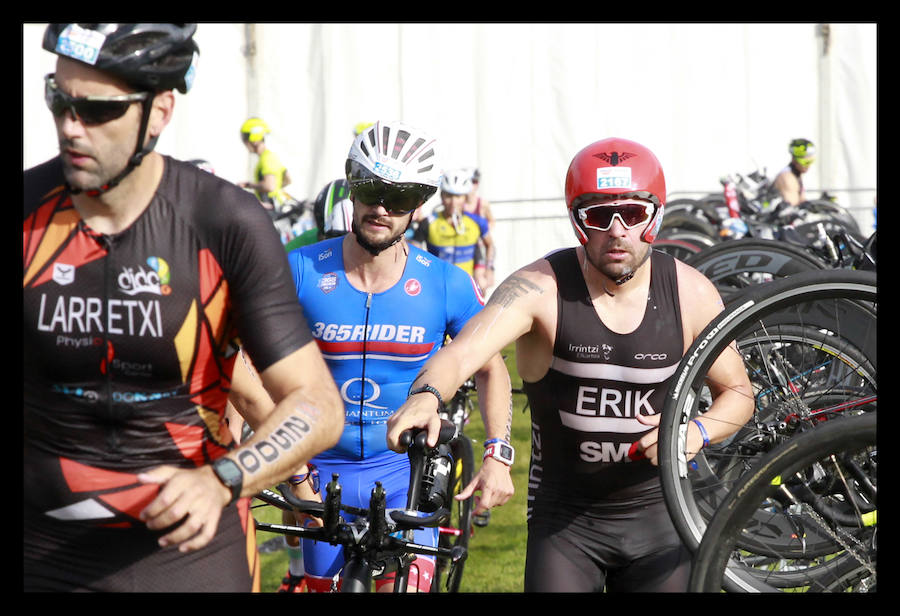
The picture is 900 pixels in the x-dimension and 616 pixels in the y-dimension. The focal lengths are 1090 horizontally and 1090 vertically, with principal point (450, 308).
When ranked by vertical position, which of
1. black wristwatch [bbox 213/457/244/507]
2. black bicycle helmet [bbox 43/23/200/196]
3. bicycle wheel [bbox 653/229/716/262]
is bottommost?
black wristwatch [bbox 213/457/244/507]

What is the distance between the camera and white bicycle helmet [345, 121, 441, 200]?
5.27m

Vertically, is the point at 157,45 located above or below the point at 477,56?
below

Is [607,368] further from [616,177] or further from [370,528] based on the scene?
[370,528]

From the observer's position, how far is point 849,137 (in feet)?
96.0

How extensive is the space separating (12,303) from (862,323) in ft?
9.91

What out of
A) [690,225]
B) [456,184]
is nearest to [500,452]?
[456,184]

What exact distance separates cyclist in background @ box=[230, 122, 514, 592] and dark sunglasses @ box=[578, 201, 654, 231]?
3.37 ft

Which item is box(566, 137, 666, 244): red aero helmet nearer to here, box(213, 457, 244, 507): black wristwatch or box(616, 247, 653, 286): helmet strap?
box(616, 247, 653, 286): helmet strap

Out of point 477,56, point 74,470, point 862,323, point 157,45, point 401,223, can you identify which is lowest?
point 74,470

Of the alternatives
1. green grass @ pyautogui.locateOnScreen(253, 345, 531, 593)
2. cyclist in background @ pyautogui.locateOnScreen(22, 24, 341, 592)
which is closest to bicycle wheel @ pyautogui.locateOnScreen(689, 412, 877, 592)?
cyclist in background @ pyautogui.locateOnScreen(22, 24, 341, 592)

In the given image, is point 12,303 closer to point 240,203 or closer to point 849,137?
point 240,203

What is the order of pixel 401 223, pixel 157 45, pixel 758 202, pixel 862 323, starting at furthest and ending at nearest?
pixel 758 202, pixel 401 223, pixel 862 323, pixel 157 45

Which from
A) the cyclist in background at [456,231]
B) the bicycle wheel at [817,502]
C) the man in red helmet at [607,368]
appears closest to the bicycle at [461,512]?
the man in red helmet at [607,368]
